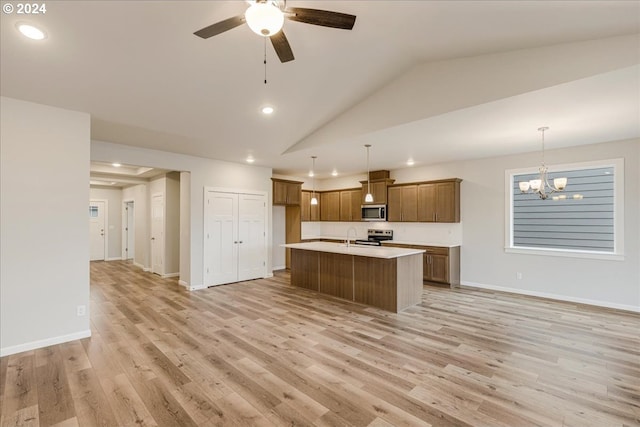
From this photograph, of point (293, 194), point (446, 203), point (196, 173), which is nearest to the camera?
point (196, 173)

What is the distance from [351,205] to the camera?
837 cm

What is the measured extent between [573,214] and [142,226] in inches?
410

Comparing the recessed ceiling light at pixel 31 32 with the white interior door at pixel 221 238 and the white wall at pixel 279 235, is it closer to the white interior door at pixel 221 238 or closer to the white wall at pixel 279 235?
the white interior door at pixel 221 238

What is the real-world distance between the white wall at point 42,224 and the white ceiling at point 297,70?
1.09 feet

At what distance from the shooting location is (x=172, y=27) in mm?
2660

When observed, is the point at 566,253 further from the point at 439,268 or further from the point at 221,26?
the point at 221,26

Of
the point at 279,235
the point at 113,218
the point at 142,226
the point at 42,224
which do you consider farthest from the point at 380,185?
the point at 113,218

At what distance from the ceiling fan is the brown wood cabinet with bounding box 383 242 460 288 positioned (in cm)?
521

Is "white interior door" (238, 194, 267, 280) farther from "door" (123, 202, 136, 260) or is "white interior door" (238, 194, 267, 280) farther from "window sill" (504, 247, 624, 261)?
"door" (123, 202, 136, 260)

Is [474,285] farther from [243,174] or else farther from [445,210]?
[243,174]

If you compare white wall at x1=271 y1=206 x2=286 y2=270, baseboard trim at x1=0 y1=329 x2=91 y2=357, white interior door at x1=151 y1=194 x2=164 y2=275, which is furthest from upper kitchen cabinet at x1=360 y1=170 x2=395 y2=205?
baseboard trim at x1=0 y1=329 x2=91 y2=357

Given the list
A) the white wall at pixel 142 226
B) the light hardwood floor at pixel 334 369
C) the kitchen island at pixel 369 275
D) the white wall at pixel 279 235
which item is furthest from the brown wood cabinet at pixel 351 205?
the white wall at pixel 142 226

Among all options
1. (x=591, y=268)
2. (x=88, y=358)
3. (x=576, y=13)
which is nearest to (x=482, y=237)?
(x=591, y=268)

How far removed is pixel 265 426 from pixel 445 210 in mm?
5650
